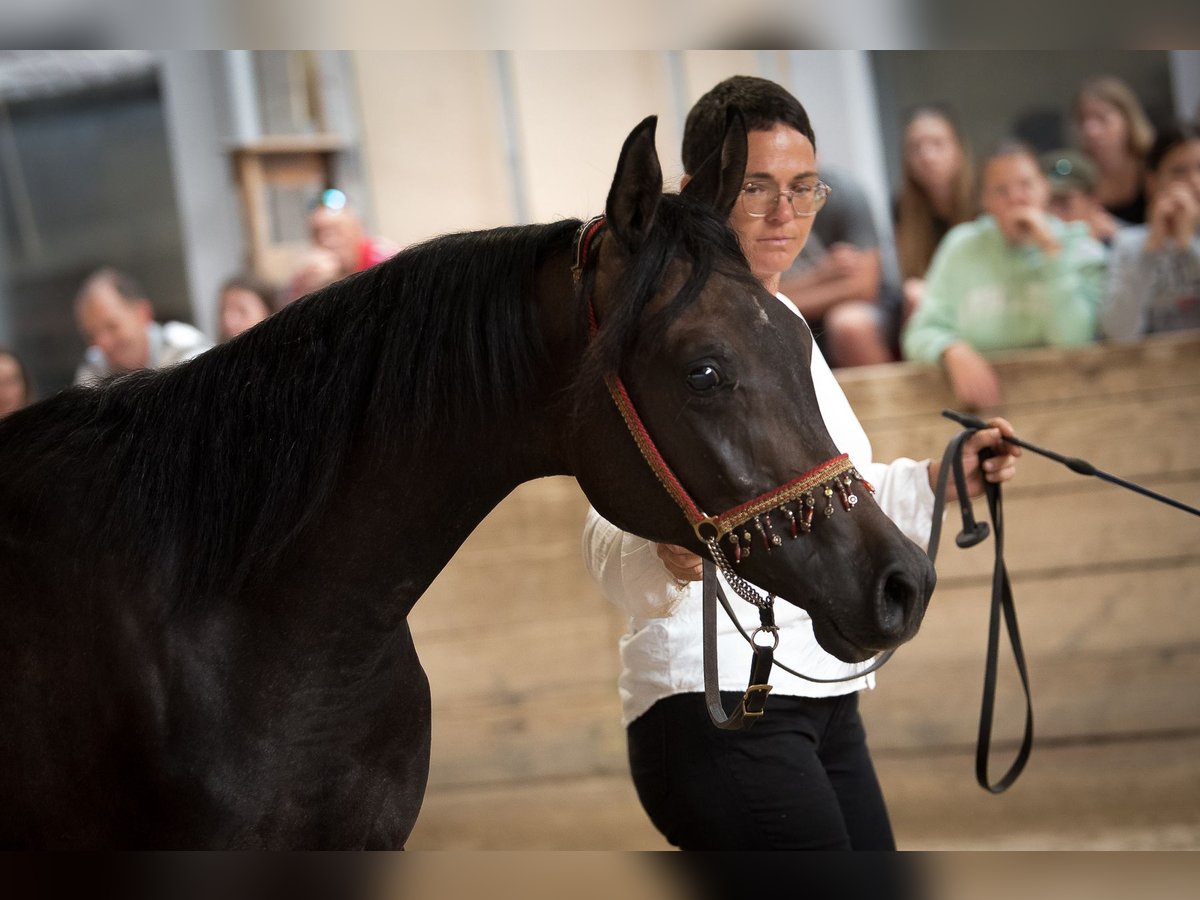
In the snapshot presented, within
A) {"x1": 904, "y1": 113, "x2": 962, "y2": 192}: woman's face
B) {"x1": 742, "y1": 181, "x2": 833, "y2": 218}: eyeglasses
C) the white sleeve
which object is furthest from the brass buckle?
{"x1": 904, "y1": 113, "x2": 962, "y2": 192}: woman's face

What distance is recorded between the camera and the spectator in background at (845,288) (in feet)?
11.7

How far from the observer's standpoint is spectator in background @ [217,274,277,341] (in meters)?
3.77

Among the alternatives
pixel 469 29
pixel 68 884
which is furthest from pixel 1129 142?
pixel 68 884

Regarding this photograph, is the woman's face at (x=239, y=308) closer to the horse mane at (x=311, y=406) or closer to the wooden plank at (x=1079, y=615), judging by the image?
the wooden plank at (x=1079, y=615)

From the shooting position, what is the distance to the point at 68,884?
1.03 metres

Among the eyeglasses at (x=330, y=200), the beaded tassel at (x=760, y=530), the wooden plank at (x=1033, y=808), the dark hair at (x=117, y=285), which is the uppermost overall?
the eyeglasses at (x=330, y=200)

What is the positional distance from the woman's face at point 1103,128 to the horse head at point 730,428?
2729 mm

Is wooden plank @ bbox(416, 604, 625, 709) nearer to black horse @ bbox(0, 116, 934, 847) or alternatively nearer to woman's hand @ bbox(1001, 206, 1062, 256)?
woman's hand @ bbox(1001, 206, 1062, 256)

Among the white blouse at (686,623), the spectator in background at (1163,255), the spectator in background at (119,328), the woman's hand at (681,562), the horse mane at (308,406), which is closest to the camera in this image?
the horse mane at (308,406)

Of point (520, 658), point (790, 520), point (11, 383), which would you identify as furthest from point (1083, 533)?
point (11, 383)

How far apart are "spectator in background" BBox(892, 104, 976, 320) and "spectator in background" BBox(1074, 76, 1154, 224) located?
0.35m

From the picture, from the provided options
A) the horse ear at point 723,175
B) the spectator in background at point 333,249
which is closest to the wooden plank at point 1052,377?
the spectator in background at point 333,249

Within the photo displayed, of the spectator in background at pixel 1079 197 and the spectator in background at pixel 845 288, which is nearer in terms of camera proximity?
the spectator in background at pixel 1079 197

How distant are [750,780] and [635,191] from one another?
0.78m
